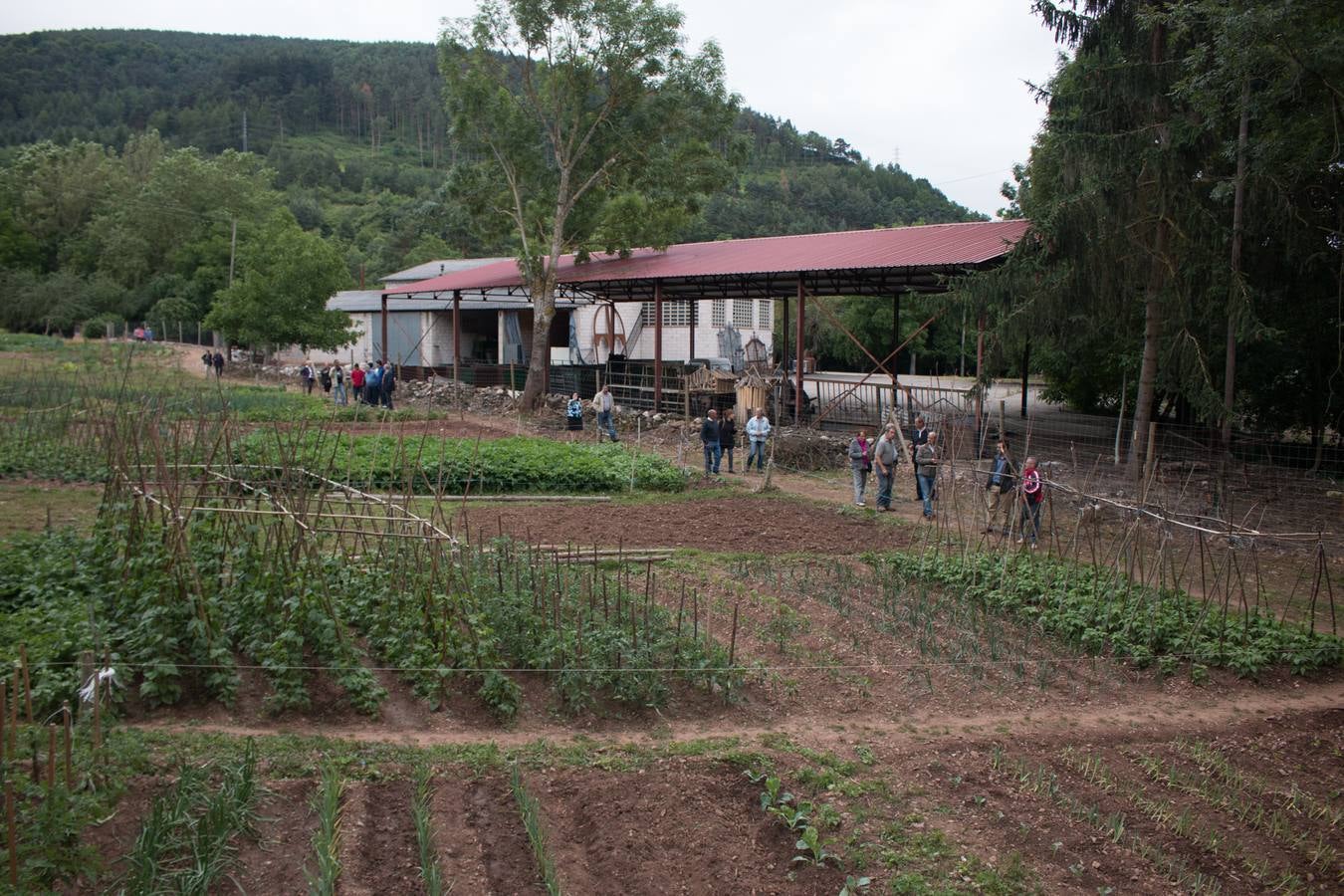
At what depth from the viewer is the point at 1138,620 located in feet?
32.7

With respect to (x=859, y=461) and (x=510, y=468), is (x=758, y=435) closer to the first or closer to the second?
(x=859, y=461)

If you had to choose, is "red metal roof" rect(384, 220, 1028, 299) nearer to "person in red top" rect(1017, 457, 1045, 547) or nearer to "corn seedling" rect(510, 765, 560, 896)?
"person in red top" rect(1017, 457, 1045, 547)

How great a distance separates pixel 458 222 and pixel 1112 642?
66.2 m

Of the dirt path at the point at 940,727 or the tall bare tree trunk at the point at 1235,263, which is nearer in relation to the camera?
the dirt path at the point at 940,727

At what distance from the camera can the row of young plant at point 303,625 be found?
7.27m

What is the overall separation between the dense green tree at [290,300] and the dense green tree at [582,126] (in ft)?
A: 24.5

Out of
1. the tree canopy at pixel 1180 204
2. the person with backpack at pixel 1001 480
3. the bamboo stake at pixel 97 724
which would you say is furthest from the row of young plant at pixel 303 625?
the tree canopy at pixel 1180 204

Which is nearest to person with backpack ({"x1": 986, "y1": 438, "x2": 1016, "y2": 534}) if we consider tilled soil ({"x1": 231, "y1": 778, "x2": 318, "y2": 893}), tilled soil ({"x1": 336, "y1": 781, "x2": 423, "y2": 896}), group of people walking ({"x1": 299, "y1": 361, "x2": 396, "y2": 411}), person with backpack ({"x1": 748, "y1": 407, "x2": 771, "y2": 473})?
person with backpack ({"x1": 748, "y1": 407, "x2": 771, "y2": 473})

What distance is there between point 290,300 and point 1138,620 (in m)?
32.1

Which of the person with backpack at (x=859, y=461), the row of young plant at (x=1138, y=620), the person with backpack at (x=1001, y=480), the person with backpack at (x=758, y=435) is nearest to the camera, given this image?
the row of young plant at (x=1138, y=620)

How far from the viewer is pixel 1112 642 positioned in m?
9.82

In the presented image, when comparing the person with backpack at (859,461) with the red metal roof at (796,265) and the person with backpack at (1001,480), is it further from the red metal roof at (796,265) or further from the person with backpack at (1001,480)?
the red metal roof at (796,265)

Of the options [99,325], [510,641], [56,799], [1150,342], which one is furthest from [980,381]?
[99,325]

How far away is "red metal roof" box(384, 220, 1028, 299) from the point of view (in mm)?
22297
